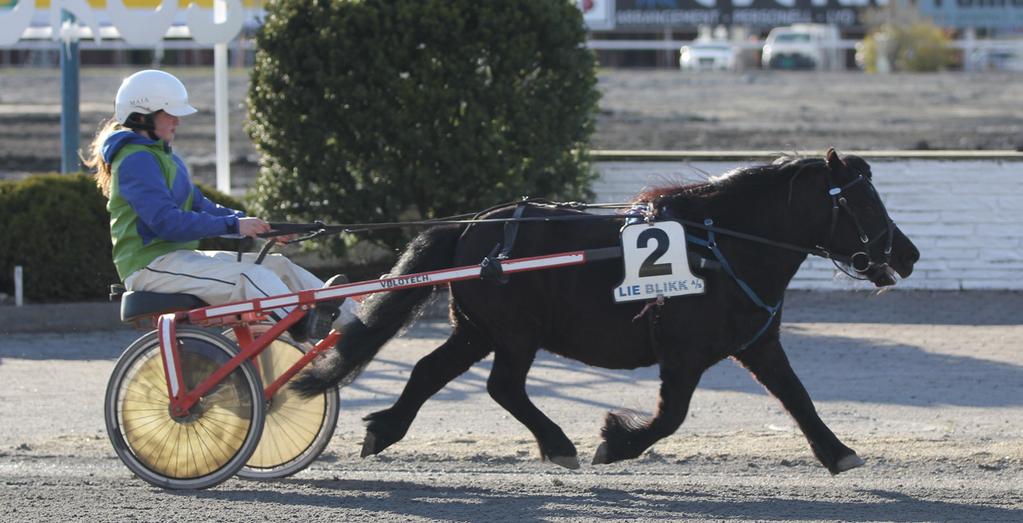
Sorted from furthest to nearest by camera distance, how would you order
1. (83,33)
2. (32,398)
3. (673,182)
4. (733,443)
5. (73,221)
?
(83,33)
(73,221)
(32,398)
(733,443)
(673,182)

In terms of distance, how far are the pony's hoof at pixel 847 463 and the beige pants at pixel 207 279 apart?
8.28 ft

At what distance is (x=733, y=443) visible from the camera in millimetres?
7316

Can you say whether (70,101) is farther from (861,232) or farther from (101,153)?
(861,232)

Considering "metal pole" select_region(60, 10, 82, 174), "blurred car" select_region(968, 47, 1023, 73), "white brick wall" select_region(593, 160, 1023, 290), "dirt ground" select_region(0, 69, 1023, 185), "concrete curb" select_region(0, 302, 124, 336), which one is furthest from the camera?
"blurred car" select_region(968, 47, 1023, 73)

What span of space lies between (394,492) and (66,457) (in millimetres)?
1886

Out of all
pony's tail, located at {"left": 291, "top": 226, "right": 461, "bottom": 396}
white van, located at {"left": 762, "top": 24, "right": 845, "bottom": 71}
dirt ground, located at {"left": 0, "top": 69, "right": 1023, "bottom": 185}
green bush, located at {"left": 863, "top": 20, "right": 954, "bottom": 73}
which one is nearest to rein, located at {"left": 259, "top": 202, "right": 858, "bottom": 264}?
pony's tail, located at {"left": 291, "top": 226, "right": 461, "bottom": 396}

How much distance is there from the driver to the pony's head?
2274 mm

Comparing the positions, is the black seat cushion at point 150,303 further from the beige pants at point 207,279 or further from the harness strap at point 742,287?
the harness strap at point 742,287

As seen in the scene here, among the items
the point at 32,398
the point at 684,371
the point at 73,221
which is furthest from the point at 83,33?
the point at 684,371

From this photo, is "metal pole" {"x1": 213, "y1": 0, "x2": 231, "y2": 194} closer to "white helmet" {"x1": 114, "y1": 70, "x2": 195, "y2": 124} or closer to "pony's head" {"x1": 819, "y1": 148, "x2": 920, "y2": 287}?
"white helmet" {"x1": 114, "y1": 70, "x2": 195, "y2": 124}

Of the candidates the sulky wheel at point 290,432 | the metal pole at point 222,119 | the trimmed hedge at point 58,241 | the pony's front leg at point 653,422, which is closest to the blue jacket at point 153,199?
the sulky wheel at point 290,432

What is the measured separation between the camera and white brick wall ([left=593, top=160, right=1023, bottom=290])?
38.9 ft

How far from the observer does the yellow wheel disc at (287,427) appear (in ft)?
21.4

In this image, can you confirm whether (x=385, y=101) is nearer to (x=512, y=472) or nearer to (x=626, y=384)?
(x=626, y=384)
